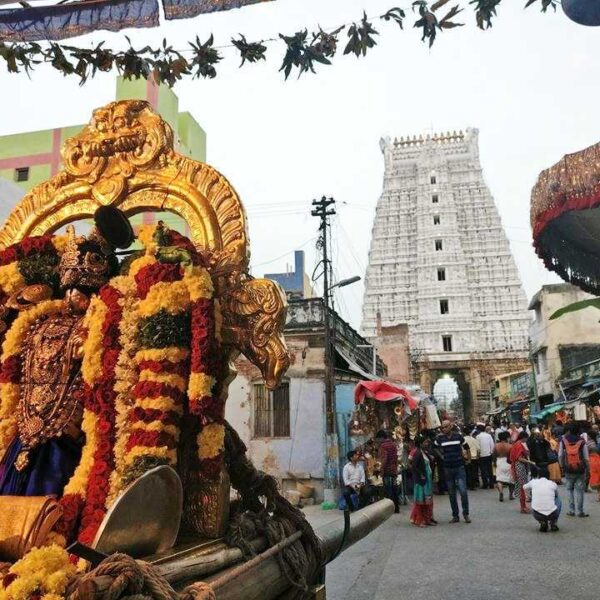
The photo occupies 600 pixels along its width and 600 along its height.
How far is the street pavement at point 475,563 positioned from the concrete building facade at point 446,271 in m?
32.2

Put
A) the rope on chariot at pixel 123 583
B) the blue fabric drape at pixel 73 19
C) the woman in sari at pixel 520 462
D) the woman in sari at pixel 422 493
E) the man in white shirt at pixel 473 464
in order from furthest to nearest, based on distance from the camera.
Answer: the man in white shirt at pixel 473 464 → the woman in sari at pixel 520 462 → the woman in sari at pixel 422 493 → the blue fabric drape at pixel 73 19 → the rope on chariot at pixel 123 583

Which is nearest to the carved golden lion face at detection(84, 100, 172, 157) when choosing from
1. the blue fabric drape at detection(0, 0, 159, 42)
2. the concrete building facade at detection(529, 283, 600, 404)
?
the blue fabric drape at detection(0, 0, 159, 42)

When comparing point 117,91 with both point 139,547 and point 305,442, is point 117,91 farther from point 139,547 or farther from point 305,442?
point 139,547

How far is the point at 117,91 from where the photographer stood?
48.5ft

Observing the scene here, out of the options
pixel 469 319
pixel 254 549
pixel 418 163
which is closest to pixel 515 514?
pixel 254 549

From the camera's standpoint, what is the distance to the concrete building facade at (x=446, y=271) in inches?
1695

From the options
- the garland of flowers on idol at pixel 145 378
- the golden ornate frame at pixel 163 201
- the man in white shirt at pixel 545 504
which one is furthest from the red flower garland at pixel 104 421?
the man in white shirt at pixel 545 504

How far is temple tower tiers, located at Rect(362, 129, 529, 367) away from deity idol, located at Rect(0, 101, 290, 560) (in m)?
41.5

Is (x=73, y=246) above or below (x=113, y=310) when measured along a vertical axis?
above

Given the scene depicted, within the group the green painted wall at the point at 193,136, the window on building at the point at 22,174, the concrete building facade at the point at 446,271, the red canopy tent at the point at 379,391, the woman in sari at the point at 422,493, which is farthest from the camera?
the concrete building facade at the point at 446,271

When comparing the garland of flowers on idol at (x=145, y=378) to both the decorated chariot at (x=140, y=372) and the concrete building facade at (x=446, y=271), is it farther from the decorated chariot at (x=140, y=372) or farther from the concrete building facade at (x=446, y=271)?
the concrete building facade at (x=446, y=271)

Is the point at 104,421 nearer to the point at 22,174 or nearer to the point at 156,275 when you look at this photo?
the point at 156,275

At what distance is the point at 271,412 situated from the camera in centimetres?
1545

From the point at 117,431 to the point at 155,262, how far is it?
0.84 meters
